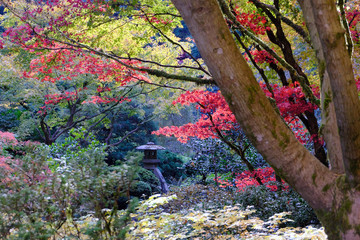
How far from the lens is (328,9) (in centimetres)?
141

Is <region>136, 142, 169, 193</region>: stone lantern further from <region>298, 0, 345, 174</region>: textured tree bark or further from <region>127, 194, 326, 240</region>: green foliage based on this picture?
<region>298, 0, 345, 174</region>: textured tree bark

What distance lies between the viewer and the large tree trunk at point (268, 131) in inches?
60.8

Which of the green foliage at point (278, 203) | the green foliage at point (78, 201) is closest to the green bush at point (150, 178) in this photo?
Result: the green foliage at point (278, 203)

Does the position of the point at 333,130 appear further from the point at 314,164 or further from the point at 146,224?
the point at 146,224

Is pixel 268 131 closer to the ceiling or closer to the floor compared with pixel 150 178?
closer to the ceiling

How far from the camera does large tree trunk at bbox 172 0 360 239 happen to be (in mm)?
1544

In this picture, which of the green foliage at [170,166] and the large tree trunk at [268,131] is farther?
the green foliage at [170,166]

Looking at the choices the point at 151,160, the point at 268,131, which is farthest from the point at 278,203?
the point at 151,160

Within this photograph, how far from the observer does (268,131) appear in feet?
5.34

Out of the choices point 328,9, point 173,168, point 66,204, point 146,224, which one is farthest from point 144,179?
point 328,9

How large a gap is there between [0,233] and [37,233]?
35 centimetres

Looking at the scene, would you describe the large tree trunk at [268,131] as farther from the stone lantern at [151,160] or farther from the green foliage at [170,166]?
the green foliage at [170,166]

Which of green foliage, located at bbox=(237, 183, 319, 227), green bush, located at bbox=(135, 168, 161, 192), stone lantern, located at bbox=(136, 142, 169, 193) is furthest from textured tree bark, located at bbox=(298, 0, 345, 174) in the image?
green bush, located at bbox=(135, 168, 161, 192)

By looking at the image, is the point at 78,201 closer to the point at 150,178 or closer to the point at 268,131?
the point at 268,131
